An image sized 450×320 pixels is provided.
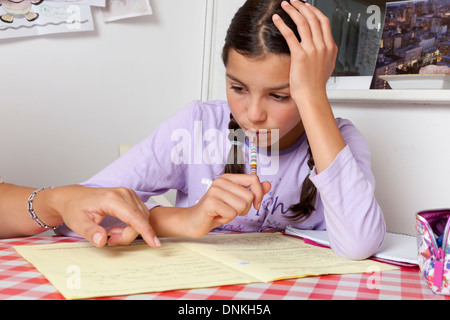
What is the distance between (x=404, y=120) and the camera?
128 centimetres

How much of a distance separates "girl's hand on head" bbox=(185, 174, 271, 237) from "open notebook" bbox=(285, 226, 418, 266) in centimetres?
20

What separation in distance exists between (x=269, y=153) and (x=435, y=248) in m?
0.47

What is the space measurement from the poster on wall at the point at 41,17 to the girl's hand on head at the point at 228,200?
93 cm

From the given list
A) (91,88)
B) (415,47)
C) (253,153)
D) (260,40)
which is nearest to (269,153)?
(253,153)

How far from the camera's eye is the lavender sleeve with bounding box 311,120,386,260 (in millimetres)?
792

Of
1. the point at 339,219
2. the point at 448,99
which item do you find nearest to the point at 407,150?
the point at 448,99

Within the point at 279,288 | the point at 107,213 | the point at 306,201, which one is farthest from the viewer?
the point at 306,201

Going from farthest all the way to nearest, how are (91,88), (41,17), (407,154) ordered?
(91,88), (41,17), (407,154)

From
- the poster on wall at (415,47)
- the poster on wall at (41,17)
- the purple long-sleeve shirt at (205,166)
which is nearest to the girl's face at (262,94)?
the purple long-sleeve shirt at (205,166)

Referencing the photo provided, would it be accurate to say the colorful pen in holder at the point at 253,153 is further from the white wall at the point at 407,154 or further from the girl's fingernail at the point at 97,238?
the white wall at the point at 407,154

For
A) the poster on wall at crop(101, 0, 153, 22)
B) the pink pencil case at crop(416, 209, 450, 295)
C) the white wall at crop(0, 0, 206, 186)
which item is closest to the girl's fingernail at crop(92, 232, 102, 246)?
the pink pencil case at crop(416, 209, 450, 295)

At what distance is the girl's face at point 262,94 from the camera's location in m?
0.85

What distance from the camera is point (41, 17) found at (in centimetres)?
143

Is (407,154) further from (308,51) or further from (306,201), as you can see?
(308,51)
